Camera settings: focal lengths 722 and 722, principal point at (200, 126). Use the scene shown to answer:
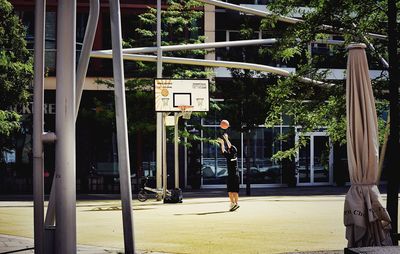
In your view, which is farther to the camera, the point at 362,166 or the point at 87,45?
the point at 87,45

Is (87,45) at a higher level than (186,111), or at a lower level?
higher

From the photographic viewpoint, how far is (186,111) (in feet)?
77.4

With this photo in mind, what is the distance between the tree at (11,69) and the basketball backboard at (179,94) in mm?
5895

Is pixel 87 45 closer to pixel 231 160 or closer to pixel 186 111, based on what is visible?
pixel 231 160

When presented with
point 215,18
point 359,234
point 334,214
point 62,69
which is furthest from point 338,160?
point 62,69

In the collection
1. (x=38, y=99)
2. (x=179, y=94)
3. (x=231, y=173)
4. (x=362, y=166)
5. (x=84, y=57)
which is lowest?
(x=231, y=173)

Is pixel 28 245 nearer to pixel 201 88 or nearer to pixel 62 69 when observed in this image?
pixel 62 69

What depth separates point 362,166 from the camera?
8.70m

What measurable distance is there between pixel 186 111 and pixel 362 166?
15.1 meters

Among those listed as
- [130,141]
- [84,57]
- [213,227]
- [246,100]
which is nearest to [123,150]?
[84,57]

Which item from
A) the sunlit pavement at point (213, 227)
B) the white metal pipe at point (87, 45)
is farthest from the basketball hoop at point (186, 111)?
the white metal pipe at point (87, 45)

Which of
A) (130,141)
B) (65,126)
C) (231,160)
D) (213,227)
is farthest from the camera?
(130,141)

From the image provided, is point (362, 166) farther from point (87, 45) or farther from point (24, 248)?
point (24, 248)

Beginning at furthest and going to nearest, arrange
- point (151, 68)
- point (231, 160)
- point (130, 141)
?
point (130, 141) < point (151, 68) < point (231, 160)
